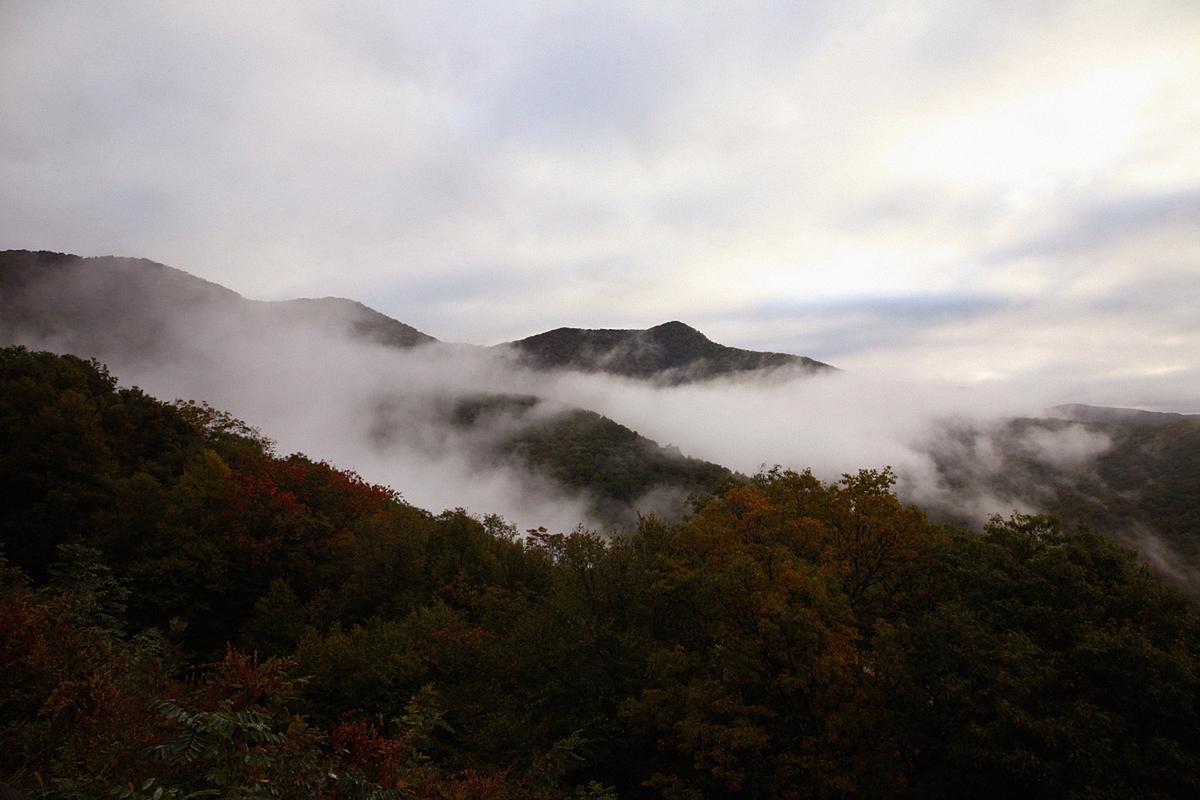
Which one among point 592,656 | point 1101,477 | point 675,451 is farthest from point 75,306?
point 1101,477

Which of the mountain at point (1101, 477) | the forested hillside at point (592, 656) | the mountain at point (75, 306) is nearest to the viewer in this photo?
the forested hillside at point (592, 656)

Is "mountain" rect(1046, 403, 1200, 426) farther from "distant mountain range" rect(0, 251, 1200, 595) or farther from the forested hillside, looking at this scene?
the forested hillside

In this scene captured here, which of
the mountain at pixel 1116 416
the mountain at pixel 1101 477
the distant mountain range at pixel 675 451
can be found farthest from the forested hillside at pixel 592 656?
the mountain at pixel 1116 416

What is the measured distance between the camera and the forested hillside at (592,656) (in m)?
8.09

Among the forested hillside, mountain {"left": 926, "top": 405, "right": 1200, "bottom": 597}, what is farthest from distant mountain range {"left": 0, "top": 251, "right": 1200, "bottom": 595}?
the forested hillside

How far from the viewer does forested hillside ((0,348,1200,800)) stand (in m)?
8.09

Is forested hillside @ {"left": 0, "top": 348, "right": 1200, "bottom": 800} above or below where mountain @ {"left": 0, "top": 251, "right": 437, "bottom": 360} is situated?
below

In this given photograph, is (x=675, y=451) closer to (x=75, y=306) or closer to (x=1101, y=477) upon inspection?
(x=1101, y=477)

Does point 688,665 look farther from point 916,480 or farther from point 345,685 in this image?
point 916,480

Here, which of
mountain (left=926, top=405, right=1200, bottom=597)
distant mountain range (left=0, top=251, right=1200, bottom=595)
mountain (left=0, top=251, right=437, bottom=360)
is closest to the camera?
mountain (left=926, top=405, right=1200, bottom=597)

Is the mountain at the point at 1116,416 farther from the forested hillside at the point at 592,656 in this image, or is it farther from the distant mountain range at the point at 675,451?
the forested hillside at the point at 592,656

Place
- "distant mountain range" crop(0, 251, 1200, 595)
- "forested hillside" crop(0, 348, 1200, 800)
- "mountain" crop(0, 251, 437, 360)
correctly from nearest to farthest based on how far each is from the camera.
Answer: "forested hillside" crop(0, 348, 1200, 800)
"distant mountain range" crop(0, 251, 1200, 595)
"mountain" crop(0, 251, 437, 360)

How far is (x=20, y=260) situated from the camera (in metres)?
151

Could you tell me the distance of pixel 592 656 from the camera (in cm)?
1873
